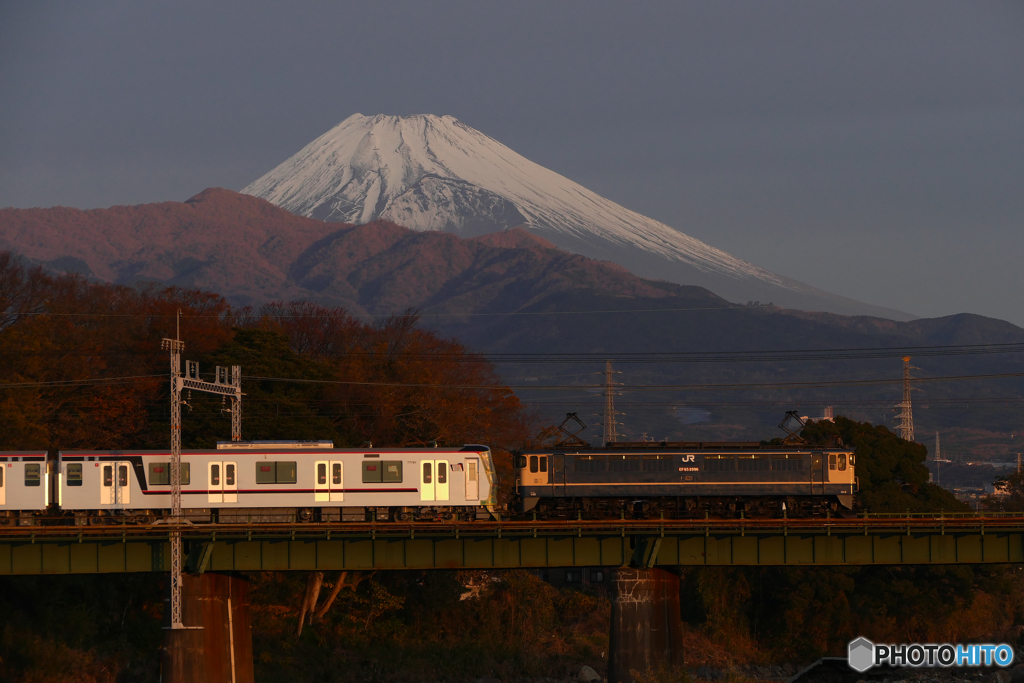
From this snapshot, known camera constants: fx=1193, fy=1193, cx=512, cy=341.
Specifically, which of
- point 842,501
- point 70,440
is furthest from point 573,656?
point 70,440

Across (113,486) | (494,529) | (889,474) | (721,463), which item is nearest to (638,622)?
(494,529)

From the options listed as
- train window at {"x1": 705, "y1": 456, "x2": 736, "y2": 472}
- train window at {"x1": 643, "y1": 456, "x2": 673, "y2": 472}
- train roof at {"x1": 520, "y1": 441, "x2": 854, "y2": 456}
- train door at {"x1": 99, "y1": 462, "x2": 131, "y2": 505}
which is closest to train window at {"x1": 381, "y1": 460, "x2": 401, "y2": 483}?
train roof at {"x1": 520, "y1": 441, "x2": 854, "y2": 456}

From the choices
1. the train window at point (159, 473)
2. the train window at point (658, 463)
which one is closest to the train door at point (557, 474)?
the train window at point (658, 463)

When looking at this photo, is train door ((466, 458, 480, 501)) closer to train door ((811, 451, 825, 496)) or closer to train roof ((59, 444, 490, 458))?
train roof ((59, 444, 490, 458))

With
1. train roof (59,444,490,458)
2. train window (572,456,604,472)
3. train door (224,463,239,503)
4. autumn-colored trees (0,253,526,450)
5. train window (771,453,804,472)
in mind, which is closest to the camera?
train roof (59,444,490,458)

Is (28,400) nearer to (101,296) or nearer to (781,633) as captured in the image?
(101,296)

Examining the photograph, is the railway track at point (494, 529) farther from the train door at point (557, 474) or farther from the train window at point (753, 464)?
the train door at point (557, 474)

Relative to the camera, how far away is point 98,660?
65688 millimetres

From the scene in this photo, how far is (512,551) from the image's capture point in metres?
55.9

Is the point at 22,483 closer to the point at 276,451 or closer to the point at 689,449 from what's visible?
the point at 276,451

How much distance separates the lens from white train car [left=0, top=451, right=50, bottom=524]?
188 ft

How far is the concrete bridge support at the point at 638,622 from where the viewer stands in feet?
191

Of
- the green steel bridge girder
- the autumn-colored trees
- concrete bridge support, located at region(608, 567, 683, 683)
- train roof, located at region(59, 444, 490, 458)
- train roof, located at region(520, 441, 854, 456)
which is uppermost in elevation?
the autumn-colored trees

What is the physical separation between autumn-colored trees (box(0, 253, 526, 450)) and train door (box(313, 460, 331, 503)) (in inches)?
839
